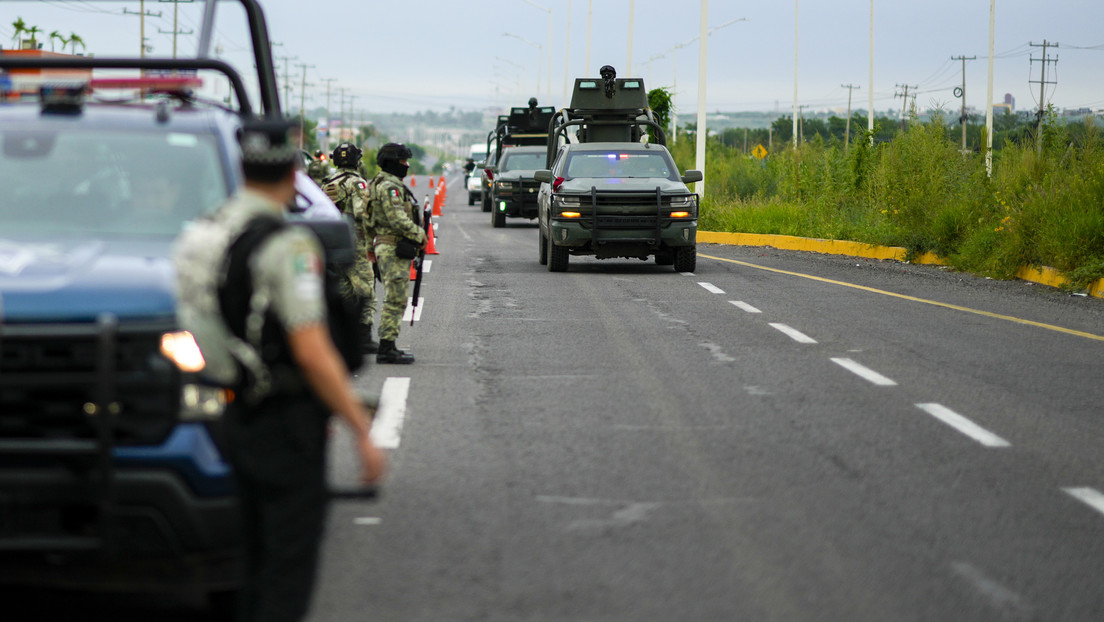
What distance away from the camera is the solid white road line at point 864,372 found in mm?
9961

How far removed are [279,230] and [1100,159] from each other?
17721 millimetres

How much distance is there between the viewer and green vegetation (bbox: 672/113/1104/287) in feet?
61.0

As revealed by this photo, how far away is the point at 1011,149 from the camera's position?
2189cm

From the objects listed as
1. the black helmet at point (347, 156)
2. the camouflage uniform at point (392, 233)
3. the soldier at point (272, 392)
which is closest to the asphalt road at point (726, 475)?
the camouflage uniform at point (392, 233)

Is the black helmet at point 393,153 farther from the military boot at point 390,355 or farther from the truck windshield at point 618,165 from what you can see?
the truck windshield at point 618,165

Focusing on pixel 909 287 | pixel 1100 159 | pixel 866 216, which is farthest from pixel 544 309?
pixel 866 216

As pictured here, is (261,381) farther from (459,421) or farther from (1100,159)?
(1100,159)

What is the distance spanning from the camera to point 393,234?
422 inches

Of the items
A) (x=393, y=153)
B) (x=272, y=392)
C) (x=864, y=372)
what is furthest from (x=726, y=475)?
(x=393, y=153)

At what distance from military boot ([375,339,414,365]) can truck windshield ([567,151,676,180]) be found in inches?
403

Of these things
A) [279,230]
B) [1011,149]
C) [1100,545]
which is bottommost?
[1100,545]

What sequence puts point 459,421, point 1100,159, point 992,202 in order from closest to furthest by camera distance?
point 459,421, point 1100,159, point 992,202

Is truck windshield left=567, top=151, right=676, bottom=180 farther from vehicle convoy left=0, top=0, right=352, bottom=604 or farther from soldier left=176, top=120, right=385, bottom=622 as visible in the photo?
soldier left=176, top=120, right=385, bottom=622

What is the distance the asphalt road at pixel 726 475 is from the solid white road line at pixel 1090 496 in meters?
0.02
